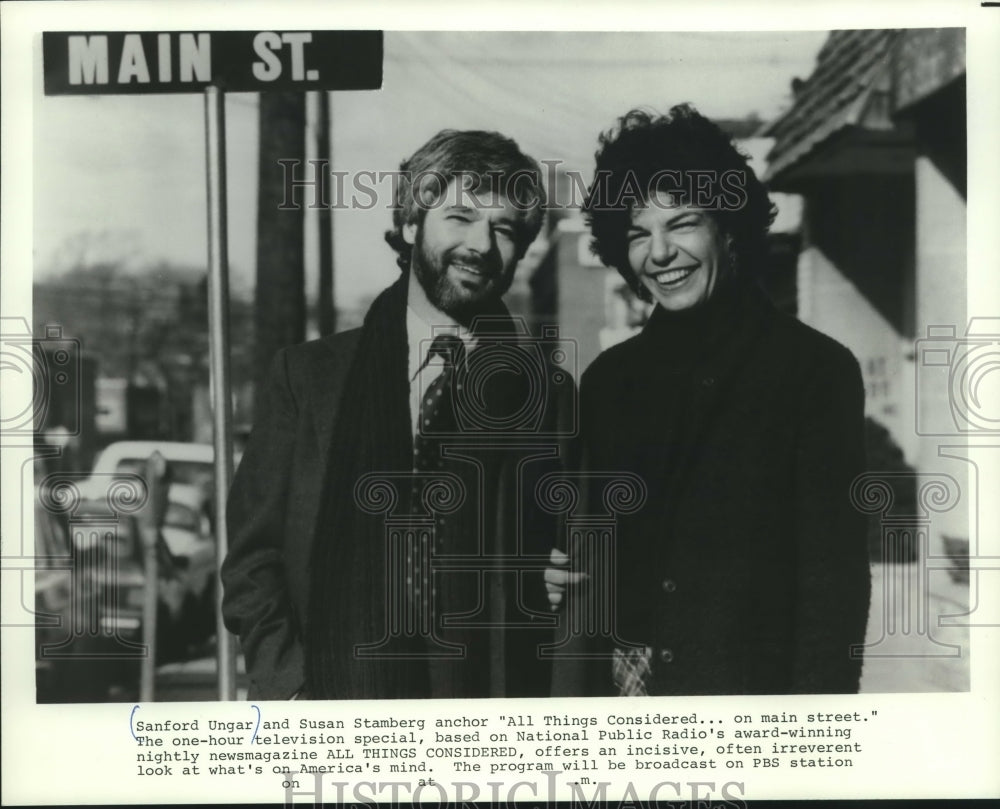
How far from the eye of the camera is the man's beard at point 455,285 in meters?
3.85

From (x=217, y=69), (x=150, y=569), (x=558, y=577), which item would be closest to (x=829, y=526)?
(x=558, y=577)

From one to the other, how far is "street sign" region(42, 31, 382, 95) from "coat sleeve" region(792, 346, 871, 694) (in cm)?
199

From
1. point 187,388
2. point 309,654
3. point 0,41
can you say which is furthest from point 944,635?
point 0,41

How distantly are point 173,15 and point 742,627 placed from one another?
9.90ft

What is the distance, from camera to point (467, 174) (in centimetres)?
382

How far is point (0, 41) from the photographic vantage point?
3879 millimetres

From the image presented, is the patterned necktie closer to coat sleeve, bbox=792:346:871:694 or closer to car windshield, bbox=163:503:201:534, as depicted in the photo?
car windshield, bbox=163:503:201:534

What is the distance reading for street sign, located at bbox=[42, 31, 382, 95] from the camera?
386cm

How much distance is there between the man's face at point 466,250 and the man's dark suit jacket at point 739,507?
488mm

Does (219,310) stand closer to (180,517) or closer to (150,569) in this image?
(180,517)

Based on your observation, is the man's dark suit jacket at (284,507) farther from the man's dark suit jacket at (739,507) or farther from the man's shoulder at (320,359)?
the man's dark suit jacket at (739,507)

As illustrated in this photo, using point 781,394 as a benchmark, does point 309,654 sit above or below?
below

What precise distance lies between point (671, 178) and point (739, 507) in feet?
3.97

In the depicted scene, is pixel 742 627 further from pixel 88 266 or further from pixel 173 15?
pixel 173 15
